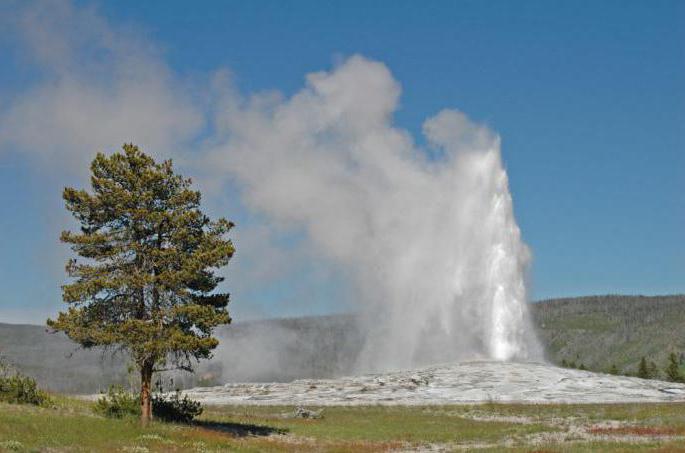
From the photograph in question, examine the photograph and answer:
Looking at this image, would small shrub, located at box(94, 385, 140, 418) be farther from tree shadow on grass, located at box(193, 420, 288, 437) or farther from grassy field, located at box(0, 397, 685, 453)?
tree shadow on grass, located at box(193, 420, 288, 437)

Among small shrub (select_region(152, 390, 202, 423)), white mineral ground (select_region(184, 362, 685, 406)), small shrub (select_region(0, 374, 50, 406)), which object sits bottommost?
small shrub (select_region(152, 390, 202, 423))

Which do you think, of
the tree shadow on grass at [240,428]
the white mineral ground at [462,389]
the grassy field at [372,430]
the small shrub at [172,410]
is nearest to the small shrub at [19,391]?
the grassy field at [372,430]

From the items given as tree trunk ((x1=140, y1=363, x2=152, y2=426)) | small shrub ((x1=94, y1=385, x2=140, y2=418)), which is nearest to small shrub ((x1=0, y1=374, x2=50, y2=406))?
small shrub ((x1=94, y1=385, x2=140, y2=418))

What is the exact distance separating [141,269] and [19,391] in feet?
29.0

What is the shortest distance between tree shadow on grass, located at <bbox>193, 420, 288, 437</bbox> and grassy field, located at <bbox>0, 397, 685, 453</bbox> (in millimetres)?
63

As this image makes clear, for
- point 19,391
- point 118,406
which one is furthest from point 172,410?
point 19,391

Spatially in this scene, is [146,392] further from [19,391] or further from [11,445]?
[11,445]

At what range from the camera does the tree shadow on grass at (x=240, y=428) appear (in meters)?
41.7

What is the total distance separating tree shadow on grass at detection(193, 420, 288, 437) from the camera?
41678 mm

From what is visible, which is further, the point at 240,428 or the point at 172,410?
the point at 240,428

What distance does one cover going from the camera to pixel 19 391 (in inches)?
1534

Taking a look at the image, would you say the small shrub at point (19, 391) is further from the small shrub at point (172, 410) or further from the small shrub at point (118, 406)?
the small shrub at point (172, 410)

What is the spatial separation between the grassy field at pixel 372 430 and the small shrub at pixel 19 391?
4.26 feet

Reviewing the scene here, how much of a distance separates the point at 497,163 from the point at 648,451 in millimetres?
79477
